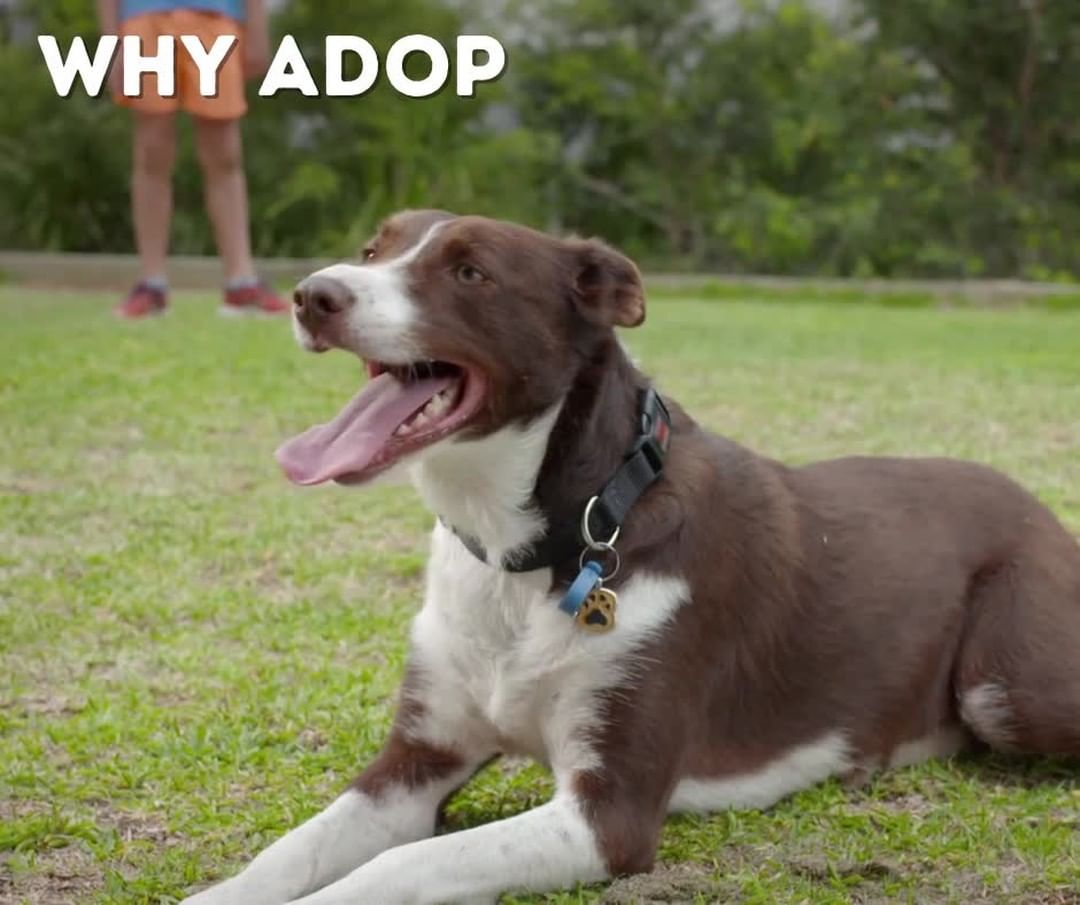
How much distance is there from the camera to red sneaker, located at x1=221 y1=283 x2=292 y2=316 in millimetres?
9234

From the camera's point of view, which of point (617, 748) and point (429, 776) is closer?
point (617, 748)

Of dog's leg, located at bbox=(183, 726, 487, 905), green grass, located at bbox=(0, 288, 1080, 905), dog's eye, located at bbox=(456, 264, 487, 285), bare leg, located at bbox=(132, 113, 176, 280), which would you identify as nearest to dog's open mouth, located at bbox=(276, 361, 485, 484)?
dog's eye, located at bbox=(456, 264, 487, 285)

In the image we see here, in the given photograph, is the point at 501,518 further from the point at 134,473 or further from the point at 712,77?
the point at 712,77

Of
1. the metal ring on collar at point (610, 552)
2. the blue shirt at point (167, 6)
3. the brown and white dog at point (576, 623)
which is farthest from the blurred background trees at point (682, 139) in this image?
the metal ring on collar at point (610, 552)

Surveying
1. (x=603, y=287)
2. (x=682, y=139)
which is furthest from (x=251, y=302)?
(x=603, y=287)

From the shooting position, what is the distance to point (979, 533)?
343cm

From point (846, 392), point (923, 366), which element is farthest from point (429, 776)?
point (923, 366)

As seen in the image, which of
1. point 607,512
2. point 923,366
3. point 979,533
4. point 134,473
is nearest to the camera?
point 607,512

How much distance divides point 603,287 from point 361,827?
0.96 m

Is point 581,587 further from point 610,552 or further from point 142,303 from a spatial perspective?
point 142,303

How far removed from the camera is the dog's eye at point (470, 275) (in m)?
2.87

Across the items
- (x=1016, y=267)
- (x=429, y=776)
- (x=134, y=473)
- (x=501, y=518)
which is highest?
(x=501, y=518)

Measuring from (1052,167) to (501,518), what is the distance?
12.0 meters

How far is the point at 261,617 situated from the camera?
4359 millimetres
